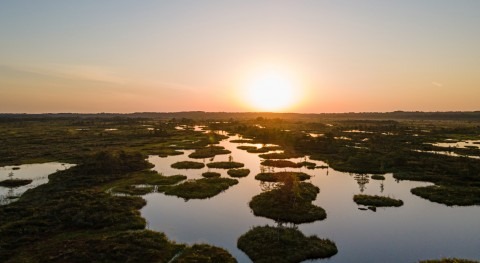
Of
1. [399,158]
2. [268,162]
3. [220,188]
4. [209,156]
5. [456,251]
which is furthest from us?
[209,156]

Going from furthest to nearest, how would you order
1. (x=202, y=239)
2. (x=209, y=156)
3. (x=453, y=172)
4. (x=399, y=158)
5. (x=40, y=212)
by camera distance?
1. (x=209, y=156)
2. (x=399, y=158)
3. (x=453, y=172)
4. (x=40, y=212)
5. (x=202, y=239)

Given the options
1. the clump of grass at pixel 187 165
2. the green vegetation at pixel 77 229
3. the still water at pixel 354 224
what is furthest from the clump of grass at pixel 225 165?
the green vegetation at pixel 77 229

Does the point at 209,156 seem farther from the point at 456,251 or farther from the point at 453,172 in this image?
the point at 456,251

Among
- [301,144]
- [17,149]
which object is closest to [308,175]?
[301,144]

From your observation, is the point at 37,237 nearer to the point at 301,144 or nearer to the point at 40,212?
the point at 40,212

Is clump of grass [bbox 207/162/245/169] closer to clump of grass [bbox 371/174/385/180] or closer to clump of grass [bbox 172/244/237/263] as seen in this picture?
clump of grass [bbox 371/174/385/180]

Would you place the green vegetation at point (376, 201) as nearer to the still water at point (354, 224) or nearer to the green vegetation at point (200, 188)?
the still water at point (354, 224)

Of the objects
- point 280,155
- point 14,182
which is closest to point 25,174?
point 14,182

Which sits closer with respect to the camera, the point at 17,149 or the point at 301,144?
the point at 17,149
